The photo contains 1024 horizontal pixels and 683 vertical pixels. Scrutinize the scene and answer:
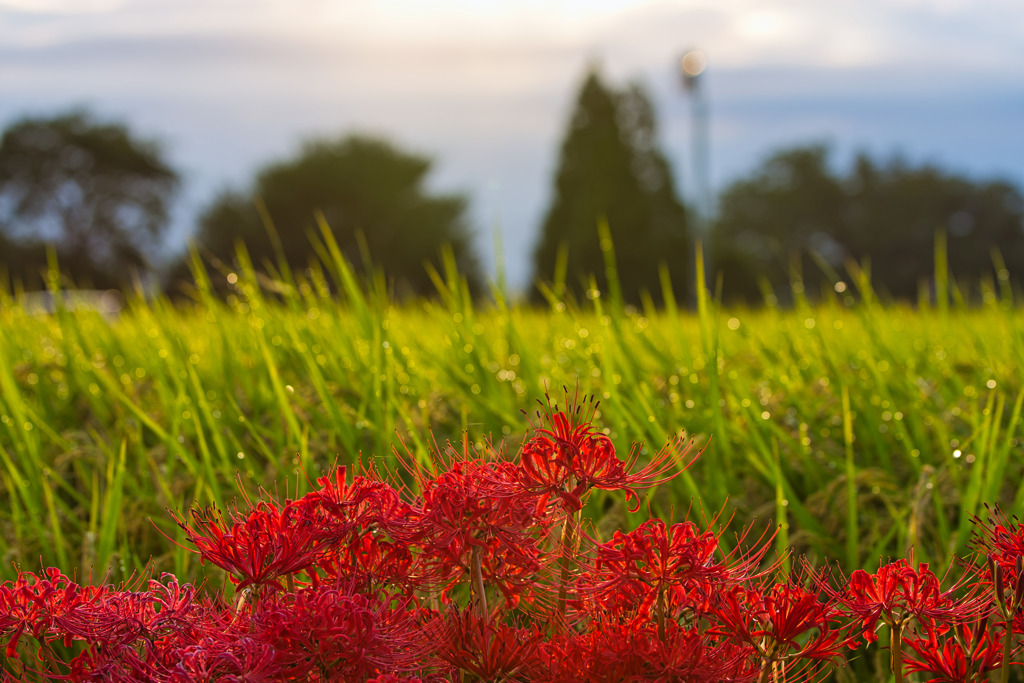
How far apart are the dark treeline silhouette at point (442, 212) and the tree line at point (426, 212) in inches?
2.6

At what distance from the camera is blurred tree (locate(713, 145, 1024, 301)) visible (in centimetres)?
3941

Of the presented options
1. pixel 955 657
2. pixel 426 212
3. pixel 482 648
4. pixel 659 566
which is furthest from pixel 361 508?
pixel 426 212

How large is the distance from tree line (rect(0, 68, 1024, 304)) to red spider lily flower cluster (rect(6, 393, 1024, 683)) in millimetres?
23335

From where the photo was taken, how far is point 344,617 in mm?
957

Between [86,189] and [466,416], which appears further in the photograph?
[86,189]

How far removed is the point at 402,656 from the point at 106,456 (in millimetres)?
2080

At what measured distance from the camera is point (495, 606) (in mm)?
1167

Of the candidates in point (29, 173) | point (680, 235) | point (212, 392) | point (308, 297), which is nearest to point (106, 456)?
point (212, 392)

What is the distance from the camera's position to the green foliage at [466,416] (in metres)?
2.27

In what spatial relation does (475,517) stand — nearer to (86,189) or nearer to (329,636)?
(329,636)

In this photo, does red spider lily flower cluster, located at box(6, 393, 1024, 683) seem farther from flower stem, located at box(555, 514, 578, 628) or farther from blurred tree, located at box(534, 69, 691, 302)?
blurred tree, located at box(534, 69, 691, 302)

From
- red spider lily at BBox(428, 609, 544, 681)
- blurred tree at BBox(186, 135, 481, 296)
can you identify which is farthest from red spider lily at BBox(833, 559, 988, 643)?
blurred tree at BBox(186, 135, 481, 296)

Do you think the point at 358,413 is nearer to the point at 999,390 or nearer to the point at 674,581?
the point at 674,581

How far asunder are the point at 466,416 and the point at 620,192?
21943mm
